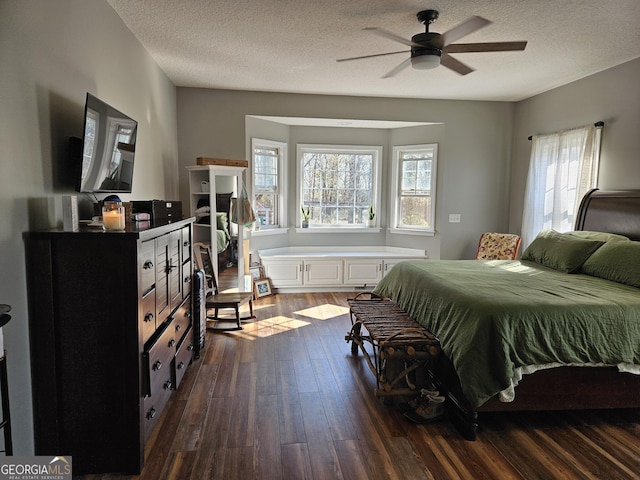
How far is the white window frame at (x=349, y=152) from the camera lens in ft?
20.5

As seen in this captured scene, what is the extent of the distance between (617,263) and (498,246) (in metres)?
2.10

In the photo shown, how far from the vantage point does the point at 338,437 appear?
242 centimetres

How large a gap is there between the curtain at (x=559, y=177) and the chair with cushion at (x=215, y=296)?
12.2 ft

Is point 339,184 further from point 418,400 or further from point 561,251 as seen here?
point 418,400

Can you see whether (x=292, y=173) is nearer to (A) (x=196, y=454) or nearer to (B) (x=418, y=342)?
(B) (x=418, y=342)

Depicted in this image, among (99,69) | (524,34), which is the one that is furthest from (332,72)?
(99,69)

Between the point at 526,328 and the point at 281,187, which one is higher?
the point at 281,187

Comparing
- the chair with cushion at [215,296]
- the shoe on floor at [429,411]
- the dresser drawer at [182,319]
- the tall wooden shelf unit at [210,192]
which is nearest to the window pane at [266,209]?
the tall wooden shelf unit at [210,192]

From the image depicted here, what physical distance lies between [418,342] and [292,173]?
408cm

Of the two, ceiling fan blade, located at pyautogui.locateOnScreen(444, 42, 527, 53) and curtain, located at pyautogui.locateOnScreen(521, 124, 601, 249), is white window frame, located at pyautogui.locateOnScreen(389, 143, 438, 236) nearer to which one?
curtain, located at pyautogui.locateOnScreen(521, 124, 601, 249)

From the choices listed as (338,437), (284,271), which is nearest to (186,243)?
(338,437)

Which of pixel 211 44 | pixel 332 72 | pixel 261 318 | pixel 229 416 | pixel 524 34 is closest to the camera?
pixel 229 416

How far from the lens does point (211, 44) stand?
12.0 ft

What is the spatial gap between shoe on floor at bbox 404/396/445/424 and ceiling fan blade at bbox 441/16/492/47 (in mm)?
2290
